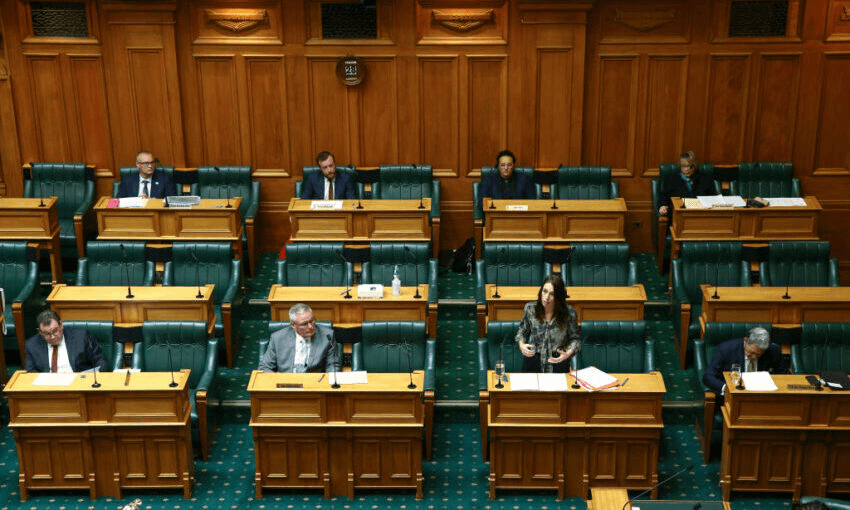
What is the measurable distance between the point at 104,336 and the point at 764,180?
575cm

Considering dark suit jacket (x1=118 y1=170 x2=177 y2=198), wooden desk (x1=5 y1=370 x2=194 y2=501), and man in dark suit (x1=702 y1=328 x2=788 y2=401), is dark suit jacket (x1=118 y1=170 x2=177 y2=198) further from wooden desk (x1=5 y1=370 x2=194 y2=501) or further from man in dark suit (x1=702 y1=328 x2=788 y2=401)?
man in dark suit (x1=702 y1=328 x2=788 y2=401)

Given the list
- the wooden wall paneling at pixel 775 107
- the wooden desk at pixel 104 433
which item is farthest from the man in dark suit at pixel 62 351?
the wooden wall paneling at pixel 775 107

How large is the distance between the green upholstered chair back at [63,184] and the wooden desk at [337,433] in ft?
12.2

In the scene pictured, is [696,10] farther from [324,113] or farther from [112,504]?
[112,504]

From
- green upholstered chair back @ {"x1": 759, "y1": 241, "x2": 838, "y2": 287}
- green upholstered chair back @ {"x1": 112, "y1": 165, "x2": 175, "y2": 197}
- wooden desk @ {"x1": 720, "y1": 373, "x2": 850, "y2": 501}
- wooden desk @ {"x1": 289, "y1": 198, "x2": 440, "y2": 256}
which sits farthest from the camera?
green upholstered chair back @ {"x1": 112, "y1": 165, "x2": 175, "y2": 197}

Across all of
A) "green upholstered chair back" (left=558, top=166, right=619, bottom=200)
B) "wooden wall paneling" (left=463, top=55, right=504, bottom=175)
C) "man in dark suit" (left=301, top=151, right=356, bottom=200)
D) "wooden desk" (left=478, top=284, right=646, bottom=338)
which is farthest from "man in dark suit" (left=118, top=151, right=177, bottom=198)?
"green upholstered chair back" (left=558, top=166, right=619, bottom=200)

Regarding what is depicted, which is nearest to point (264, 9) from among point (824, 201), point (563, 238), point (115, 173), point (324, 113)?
point (324, 113)

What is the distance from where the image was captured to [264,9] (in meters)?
9.13

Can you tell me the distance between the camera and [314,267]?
8070 millimetres

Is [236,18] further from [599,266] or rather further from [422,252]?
[599,266]

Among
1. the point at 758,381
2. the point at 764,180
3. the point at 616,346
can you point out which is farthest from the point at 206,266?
the point at 764,180

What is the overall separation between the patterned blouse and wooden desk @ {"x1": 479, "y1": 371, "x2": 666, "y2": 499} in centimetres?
Result: 37

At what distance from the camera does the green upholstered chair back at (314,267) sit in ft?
26.4

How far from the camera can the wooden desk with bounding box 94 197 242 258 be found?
27.6ft
